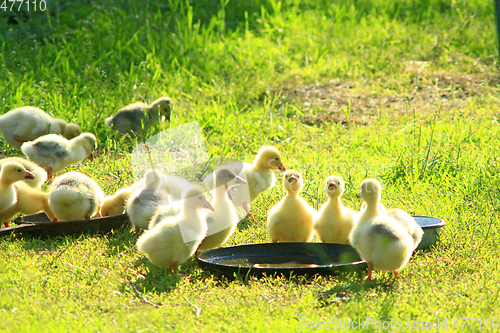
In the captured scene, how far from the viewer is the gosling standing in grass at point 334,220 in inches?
187

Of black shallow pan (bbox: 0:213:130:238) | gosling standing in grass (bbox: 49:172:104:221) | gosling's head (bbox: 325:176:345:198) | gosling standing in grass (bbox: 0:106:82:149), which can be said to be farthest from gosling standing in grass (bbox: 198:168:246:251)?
gosling standing in grass (bbox: 0:106:82:149)

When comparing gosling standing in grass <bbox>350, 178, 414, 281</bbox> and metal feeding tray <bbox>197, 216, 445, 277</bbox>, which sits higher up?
gosling standing in grass <bbox>350, 178, 414, 281</bbox>

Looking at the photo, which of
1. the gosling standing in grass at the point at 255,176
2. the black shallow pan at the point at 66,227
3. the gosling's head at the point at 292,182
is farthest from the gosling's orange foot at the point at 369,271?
the black shallow pan at the point at 66,227

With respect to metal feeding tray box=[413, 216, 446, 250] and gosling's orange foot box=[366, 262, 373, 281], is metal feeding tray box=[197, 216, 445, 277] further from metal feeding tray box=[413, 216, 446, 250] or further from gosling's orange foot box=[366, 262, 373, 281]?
gosling's orange foot box=[366, 262, 373, 281]

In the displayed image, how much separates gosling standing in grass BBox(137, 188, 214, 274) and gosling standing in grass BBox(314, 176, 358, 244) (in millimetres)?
1045

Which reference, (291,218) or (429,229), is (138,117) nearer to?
(291,218)

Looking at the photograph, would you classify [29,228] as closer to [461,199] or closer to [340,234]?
[340,234]

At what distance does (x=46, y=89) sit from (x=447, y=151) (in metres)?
6.20

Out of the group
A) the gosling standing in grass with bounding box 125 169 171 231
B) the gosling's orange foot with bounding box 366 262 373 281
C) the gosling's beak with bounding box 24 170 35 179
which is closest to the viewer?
the gosling's orange foot with bounding box 366 262 373 281

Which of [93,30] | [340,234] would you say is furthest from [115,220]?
[93,30]

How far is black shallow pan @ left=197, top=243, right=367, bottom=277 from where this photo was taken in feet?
13.8

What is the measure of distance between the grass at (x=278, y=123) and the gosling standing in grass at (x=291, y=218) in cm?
44

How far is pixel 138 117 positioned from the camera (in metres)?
8.06

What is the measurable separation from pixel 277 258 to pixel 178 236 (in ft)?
3.02
